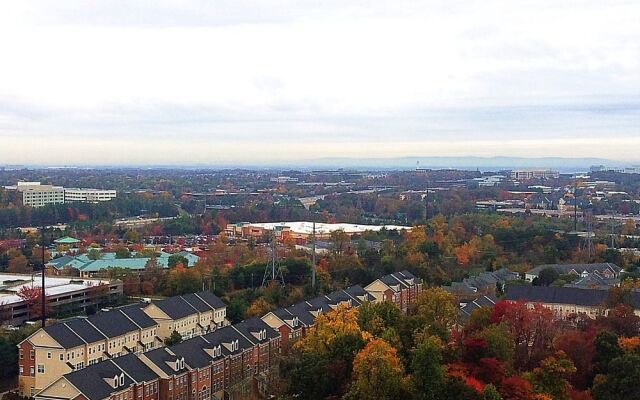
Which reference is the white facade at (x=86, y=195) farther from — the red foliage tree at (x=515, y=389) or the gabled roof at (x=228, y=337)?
the red foliage tree at (x=515, y=389)

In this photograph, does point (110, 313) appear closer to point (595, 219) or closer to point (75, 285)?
point (75, 285)

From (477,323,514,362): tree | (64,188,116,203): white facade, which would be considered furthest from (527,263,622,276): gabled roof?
(64,188,116,203): white facade

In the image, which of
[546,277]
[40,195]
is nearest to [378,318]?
[546,277]

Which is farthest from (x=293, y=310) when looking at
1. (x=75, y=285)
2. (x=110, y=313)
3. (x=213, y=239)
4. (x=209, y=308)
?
(x=213, y=239)

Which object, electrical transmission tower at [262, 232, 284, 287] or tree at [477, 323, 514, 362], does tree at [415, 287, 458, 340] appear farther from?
electrical transmission tower at [262, 232, 284, 287]

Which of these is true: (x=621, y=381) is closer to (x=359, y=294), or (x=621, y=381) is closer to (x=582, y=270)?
(x=359, y=294)

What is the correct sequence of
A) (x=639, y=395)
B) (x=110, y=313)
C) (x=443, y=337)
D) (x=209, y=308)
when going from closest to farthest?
(x=639, y=395) → (x=443, y=337) → (x=110, y=313) → (x=209, y=308)
